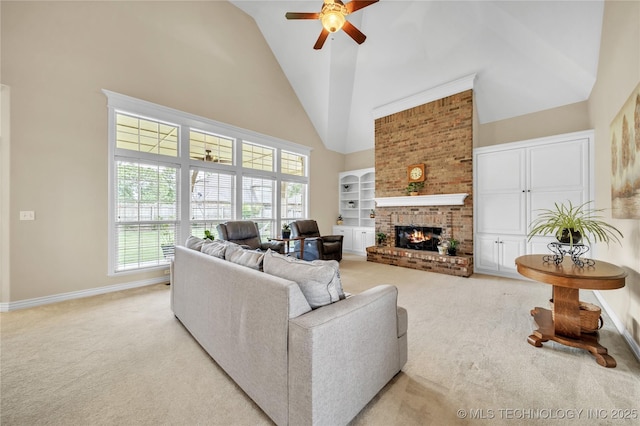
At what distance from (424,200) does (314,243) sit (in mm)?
2483

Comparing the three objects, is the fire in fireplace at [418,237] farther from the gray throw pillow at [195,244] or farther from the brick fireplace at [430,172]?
the gray throw pillow at [195,244]

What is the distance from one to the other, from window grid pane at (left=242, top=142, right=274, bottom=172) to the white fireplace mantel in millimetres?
2765

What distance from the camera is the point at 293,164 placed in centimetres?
641

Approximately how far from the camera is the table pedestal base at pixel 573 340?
6.25ft

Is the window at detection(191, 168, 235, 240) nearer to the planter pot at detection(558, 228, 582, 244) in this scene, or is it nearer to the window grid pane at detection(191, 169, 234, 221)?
the window grid pane at detection(191, 169, 234, 221)

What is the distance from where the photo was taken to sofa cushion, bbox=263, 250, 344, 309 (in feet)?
4.54

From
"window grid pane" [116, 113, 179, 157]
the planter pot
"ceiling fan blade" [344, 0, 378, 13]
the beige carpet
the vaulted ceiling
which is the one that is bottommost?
the beige carpet

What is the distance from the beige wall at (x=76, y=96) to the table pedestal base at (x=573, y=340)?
5023mm

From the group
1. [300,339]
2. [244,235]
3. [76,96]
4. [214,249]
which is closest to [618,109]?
[300,339]

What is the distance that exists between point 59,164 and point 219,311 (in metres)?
3.33

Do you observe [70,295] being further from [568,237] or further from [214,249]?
[568,237]

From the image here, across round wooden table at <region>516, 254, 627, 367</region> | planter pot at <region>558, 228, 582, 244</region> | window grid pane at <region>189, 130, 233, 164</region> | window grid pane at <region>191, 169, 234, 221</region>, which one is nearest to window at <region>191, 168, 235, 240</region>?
window grid pane at <region>191, 169, 234, 221</region>

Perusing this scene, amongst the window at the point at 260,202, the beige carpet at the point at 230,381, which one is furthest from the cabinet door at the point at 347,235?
the beige carpet at the point at 230,381

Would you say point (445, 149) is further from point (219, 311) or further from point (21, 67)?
point (21, 67)
